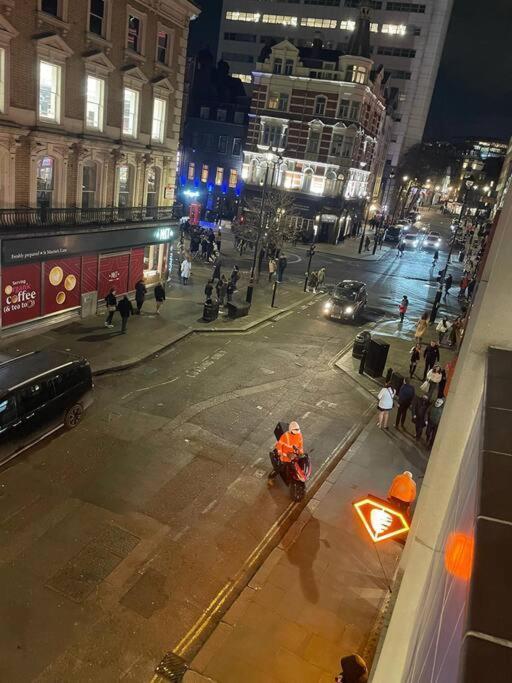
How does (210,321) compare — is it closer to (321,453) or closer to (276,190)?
(321,453)

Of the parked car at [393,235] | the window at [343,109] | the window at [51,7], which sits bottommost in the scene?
the parked car at [393,235]

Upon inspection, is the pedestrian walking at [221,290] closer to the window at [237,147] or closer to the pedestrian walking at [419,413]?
the pedestrian walking at [419,413]

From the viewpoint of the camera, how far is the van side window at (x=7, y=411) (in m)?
10.4

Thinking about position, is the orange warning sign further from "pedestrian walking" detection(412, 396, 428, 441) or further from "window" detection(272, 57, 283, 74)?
"window" detection(272, 57, 283, 74)

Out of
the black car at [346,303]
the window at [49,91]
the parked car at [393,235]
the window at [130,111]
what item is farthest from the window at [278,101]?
the window at [49,91]

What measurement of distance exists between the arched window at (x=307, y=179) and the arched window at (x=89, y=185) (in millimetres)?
33733

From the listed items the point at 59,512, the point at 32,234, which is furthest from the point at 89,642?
the point at 32,234

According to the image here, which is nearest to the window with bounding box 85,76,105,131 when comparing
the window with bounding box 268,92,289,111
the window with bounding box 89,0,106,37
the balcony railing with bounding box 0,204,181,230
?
the window with bounding box 89,0,106,37

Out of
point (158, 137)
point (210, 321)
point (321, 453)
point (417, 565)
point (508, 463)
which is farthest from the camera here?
point (158, 137)

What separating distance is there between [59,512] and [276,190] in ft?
136

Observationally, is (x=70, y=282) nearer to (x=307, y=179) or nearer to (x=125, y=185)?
(x=125, y=185)

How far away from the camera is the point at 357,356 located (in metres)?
19.6

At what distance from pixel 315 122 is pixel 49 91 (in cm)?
3623

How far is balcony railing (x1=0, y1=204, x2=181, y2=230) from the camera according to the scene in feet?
54.4
